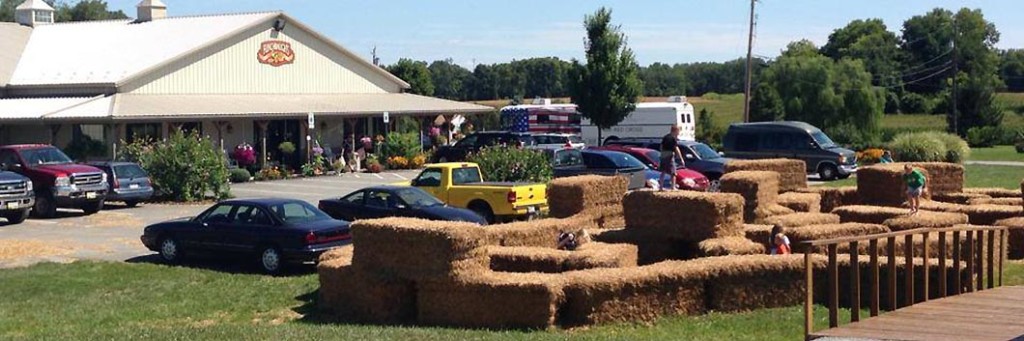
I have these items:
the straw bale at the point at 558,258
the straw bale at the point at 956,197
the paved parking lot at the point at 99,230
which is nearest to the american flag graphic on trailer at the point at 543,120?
the paved parking lot at the point at 99,230

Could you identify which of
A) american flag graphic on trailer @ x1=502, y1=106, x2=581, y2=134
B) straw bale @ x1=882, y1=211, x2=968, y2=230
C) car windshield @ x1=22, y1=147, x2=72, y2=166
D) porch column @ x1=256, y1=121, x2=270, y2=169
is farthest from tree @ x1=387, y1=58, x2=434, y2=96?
straw bale @ x1=882, y1=211, x2=968, y2=230

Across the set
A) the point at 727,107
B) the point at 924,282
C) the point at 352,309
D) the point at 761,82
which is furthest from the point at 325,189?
the point at 727,107

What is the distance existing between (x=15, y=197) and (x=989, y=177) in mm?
29646

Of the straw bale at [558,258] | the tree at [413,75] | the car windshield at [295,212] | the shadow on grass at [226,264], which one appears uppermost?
the tree at [413,75]

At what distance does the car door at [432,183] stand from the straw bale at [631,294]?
12514mm

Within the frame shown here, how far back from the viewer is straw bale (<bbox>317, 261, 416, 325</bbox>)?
50.6 feet

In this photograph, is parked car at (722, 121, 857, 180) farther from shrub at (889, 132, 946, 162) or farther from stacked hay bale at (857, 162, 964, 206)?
stacked hay bale at (857, 162, 964, 206)

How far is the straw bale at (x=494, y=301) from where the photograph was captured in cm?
1430

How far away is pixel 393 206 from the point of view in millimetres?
23953

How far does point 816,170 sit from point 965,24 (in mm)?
84379

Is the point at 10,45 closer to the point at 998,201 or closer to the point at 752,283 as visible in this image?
the point at 998,201

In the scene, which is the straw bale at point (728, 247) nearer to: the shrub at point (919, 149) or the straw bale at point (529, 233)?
the straw bale at point (529, 233)

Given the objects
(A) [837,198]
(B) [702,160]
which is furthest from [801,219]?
(B) [702,160]

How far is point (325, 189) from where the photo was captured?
38750mm
